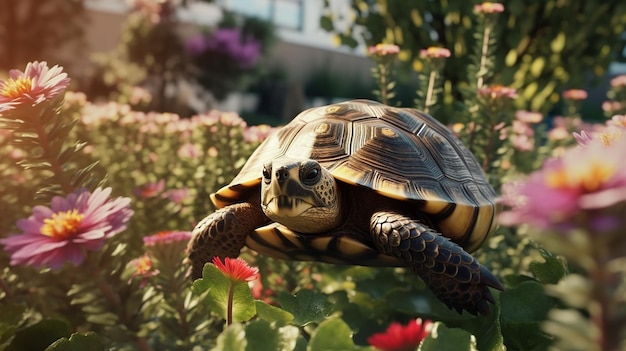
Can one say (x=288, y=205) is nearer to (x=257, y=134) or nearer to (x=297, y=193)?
(x=297, y=193)

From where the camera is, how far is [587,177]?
295 millimetres

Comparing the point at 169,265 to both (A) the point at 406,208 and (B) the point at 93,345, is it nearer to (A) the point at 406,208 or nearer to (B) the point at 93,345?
(B) the point at 93,345

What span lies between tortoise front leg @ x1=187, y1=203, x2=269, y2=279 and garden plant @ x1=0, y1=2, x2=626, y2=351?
1.6 inches

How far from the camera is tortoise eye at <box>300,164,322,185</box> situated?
909mm

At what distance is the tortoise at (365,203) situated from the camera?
35.2 inches

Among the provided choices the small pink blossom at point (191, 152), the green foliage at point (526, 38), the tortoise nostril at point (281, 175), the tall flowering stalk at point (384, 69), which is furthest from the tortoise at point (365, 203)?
the green foliage at point (526, 38)

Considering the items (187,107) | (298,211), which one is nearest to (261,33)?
(187,107)

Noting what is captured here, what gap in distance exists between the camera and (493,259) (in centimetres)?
156

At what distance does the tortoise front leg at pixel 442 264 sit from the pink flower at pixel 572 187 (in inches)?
23.3

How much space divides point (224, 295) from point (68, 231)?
215 mm

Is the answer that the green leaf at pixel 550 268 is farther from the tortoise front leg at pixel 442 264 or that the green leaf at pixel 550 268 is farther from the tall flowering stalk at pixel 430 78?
the tall flowering stalk at pixel 430 78

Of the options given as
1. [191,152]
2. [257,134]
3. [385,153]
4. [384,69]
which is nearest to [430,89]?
[384,69]

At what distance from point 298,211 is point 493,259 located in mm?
888

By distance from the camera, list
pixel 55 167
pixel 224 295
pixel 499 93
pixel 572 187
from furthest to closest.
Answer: pixel 499 93 < pixel 55 167 < pixel 224 295 < pixel 572 187
